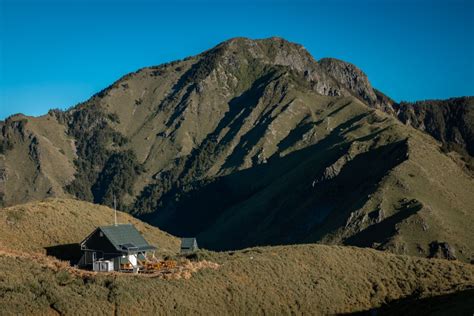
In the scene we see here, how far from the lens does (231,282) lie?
60.8 m

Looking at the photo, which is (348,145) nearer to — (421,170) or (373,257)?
(421,170)

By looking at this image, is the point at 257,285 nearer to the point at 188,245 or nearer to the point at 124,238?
the point at 124,238

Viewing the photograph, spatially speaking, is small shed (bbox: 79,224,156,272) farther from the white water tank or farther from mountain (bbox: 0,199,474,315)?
mountain (bbox: 0,199,474,315)

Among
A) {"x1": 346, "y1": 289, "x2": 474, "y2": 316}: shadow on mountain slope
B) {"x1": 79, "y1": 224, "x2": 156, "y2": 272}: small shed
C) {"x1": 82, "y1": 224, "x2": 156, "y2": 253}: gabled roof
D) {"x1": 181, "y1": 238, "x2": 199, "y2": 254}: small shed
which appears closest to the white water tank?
{"x1": 79, "y1": 224, "x2": 156, "y2": 272}: small shed

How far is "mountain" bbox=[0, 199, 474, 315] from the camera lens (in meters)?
52.0

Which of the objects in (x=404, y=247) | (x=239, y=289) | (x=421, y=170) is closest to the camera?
(x=239, y=289)

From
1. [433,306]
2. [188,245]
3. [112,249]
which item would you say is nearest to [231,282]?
[112,249]

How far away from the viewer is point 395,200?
131 meters

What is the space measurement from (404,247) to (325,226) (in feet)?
89.6

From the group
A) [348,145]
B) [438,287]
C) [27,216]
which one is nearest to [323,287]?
[438,287]

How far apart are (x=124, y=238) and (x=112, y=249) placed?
216 cm

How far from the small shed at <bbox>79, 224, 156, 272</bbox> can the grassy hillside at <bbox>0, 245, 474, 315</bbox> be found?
4.35 metres

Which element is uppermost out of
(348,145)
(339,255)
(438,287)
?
(348,145)

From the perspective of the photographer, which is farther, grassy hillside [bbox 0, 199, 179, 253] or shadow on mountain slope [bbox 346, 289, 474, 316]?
grassy hillside [bbox 0, 199, 179, 253]
